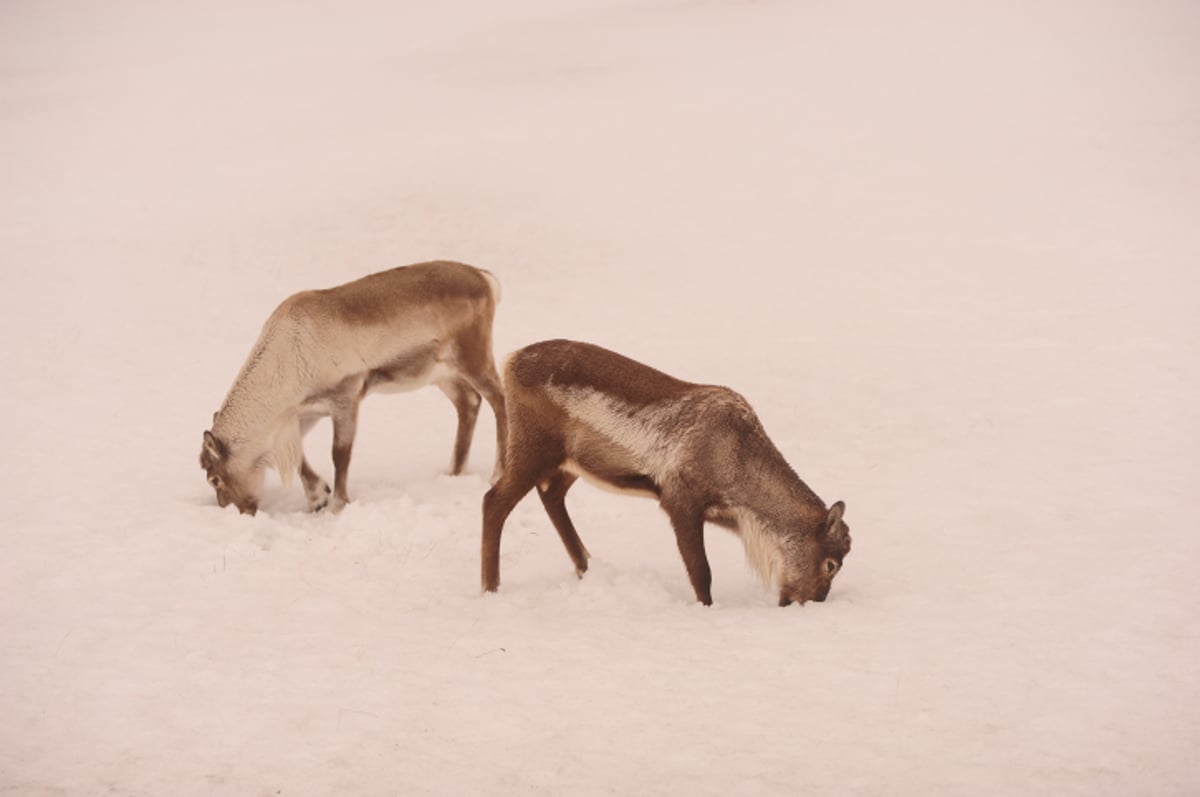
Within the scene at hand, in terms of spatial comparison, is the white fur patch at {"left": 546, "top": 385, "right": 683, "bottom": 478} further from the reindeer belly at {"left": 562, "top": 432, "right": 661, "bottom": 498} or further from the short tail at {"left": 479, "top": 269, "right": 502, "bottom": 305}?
the short tail at {"left": 479, "top": 269, "right": 502, "bottom": 305}

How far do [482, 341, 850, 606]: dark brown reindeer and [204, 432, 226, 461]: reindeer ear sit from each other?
12.2 ft

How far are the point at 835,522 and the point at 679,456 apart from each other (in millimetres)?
1288

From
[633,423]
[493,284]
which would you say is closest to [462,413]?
[493,284]

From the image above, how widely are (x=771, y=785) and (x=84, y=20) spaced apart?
45.5 m

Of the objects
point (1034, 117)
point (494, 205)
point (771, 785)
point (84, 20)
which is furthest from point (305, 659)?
point (84, 20)

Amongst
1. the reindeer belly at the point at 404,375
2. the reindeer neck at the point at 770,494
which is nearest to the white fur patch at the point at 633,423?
the reindeer neck at the point at 770,494

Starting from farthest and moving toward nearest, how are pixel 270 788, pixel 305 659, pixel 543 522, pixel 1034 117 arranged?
pixel 1034 117 < pixel 543 522 < pixel 305 659 < pixel 270 788

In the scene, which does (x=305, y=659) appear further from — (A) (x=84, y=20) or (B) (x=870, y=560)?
(A) (x=84, y=20)

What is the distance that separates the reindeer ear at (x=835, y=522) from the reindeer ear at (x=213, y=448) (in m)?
6.06

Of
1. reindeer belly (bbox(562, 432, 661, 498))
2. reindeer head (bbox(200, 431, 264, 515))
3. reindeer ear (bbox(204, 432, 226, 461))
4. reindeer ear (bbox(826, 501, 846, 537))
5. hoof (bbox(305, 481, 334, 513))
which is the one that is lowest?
hoof (bbox(305, 481, 334, 513))

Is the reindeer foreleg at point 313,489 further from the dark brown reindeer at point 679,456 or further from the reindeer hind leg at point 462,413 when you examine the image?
the dark brown reindeer at point 679,456

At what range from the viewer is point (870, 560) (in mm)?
9719

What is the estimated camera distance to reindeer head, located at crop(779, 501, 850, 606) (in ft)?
27.5

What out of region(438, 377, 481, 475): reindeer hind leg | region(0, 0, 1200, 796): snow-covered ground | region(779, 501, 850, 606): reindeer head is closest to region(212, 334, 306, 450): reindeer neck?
region(0, 0, 1200, 796): snow-covered ground
